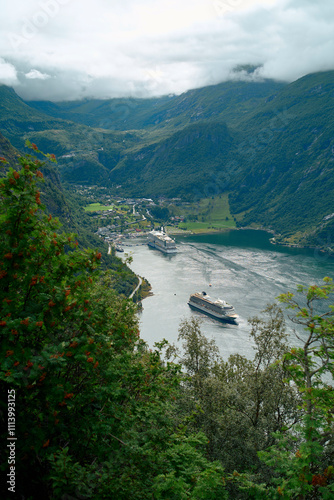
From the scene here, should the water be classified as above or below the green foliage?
below

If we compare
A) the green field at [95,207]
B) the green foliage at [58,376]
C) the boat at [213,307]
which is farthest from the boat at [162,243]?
the green foliage at [58,376]

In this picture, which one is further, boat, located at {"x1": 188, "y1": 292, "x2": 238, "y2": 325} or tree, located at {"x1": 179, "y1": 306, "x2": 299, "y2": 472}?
boat, located at {"x1": 188, "y1": 292, "x2": 238, "y2": 325}

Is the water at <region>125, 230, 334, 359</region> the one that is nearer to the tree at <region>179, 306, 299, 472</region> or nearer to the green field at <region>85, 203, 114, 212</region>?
the tree at <region>179, 306, 299, 472</region>

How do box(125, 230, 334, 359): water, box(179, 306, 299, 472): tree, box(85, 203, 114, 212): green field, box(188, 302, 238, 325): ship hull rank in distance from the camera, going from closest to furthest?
1. box(179, 306, 299, 472): tree
2. box(125, 230, 334, 359): water
3. box(188, 302, 238, 325): ship hull
4. box(85, 203, 114, 212): green field

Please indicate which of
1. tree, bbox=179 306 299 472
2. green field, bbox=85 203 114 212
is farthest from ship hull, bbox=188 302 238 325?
green field, bbox=85 203 114 212

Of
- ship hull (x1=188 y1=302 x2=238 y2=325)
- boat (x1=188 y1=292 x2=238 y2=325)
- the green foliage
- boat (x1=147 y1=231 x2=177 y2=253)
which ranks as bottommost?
ship hull (x1=188 y1=302 x2=238 y2=325)
